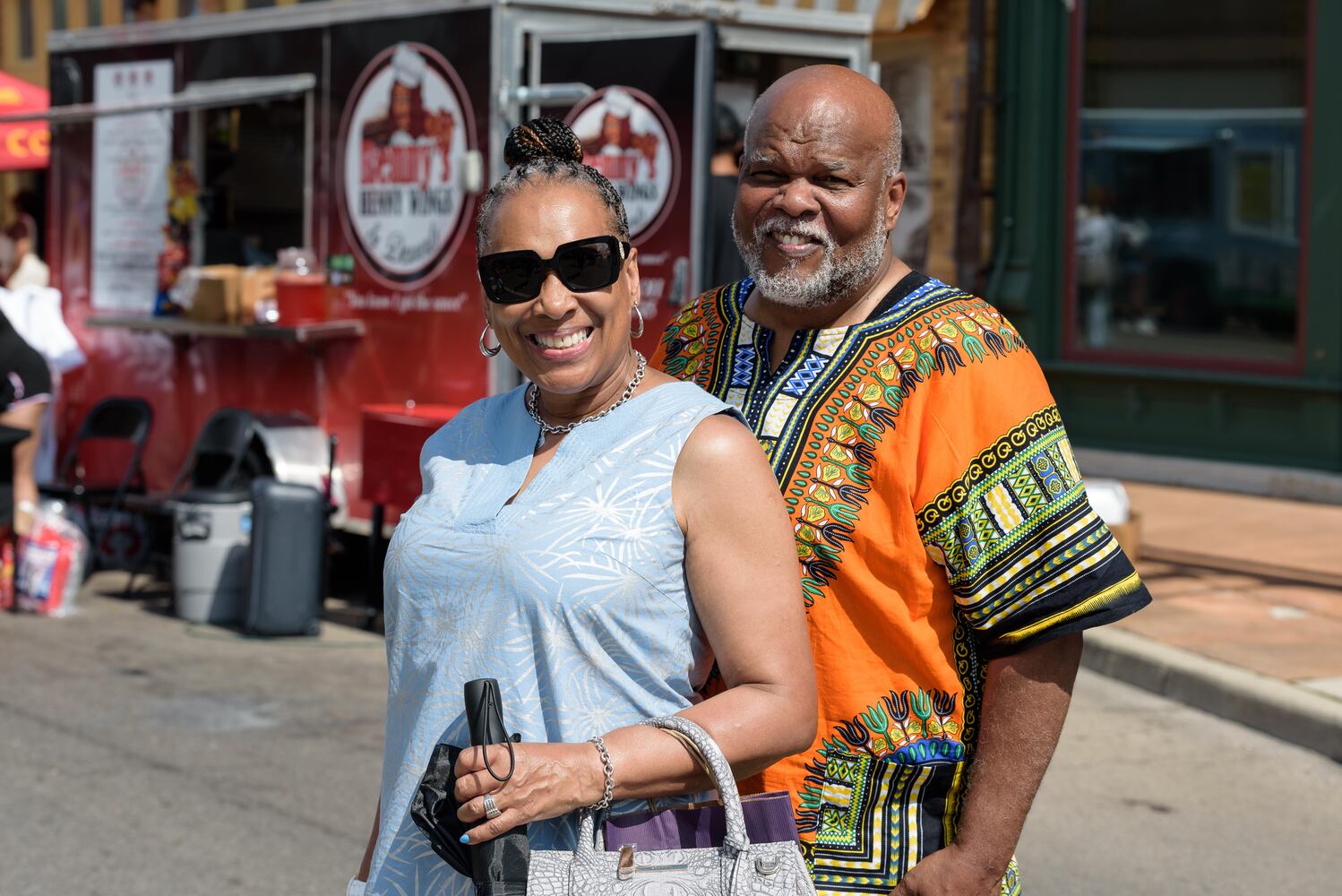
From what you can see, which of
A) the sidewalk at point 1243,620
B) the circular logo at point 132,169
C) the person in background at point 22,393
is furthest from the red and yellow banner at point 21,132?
the sidewalk at point 1243,620

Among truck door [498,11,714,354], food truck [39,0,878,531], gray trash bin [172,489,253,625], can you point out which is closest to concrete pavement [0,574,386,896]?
gray trash bin [172,489,253,625]

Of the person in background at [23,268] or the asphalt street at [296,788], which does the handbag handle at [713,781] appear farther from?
the person in background at [23,268]

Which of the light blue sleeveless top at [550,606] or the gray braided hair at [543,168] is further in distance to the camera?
the gray braided hair at [543,168]

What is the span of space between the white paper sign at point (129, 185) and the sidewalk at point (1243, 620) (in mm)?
5963

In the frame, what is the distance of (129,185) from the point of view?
10.1 meters

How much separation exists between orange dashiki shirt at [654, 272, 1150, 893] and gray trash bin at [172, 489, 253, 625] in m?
6.46

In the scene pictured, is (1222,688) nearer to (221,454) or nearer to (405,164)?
(405,164)

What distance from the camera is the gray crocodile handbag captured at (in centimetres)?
190

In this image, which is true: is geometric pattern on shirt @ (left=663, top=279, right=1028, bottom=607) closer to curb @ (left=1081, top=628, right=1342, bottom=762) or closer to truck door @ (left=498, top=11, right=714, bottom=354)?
curb @ (left=1081, top=628, right=1342, bottom=762)

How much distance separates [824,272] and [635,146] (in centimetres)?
562

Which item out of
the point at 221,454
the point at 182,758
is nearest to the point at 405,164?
the point at 221,454

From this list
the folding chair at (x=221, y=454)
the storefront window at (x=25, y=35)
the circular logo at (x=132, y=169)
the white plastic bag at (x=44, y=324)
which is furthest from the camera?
the storefront window at (x=25, y=35)

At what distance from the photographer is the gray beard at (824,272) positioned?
7.64 ft

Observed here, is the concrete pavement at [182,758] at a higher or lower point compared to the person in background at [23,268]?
lower
